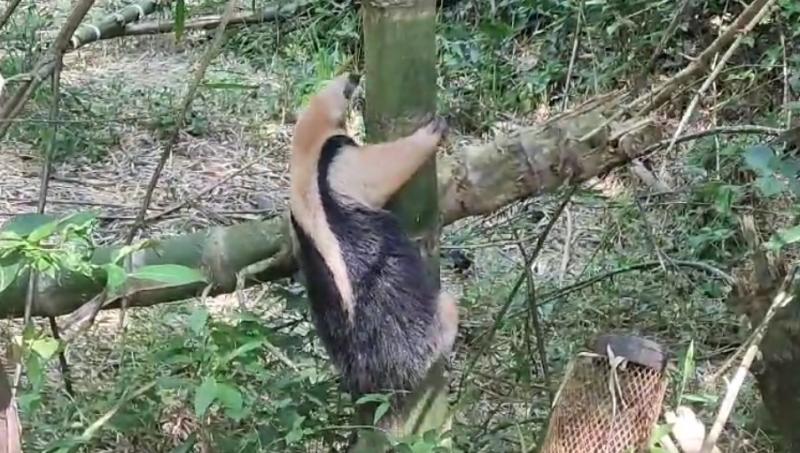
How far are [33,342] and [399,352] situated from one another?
114 cm

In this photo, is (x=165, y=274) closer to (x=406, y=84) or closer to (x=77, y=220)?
(x=77, y=220)

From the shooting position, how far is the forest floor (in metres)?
2.90

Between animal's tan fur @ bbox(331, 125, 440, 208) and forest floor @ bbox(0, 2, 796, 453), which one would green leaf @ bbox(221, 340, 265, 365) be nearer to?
forest floor @ bbox(0, 2, 796, 453)

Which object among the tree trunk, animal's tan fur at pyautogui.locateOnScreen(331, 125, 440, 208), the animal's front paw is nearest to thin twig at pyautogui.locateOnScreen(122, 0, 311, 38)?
animal's tan fur at pyautogui.locateOnScreen(331, 125, 440, 208)

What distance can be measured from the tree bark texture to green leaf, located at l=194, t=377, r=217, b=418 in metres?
0.34

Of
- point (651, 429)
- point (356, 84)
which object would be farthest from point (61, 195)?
point (651, 429)

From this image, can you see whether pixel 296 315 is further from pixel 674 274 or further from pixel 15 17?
pixel 15 17

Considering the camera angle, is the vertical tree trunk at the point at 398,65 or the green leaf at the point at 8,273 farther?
the vertical tree trunk at the point at 398,65

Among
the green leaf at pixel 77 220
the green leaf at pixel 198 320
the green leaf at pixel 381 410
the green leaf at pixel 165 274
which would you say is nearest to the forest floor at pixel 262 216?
the green leaf at pixel 198 320

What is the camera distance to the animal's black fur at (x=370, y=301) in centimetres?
270

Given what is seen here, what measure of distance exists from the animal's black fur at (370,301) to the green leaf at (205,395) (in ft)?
1.84

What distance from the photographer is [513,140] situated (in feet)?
8.28

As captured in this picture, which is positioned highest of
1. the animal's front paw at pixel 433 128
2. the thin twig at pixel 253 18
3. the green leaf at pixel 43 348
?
the animal's front paw at pixel 433 128

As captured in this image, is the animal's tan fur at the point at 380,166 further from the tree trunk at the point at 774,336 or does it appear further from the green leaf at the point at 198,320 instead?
the tree trunk at the point at 774,336
